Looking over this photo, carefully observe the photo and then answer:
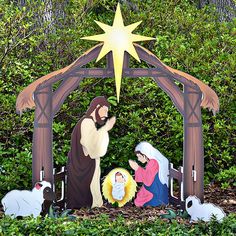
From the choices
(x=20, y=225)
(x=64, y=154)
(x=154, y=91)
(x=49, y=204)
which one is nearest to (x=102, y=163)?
(x=64, y=154)

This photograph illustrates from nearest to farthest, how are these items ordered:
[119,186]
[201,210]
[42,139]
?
[201,210] → [42,139] → [119,186]

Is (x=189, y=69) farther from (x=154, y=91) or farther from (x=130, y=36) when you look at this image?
(x=130, y=36)

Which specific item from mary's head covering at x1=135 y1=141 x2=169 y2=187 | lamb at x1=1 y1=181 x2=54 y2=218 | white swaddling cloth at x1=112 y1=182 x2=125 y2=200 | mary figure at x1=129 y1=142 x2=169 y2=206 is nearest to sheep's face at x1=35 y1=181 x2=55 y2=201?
lamb at x1=1 y1=181 x2=54 y2=218

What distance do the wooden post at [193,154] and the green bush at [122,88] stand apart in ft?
3.90

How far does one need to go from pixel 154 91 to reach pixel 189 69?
0.58m

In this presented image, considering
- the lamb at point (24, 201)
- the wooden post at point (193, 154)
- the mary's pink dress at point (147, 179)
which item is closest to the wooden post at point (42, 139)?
the lamb at point (24, 201)

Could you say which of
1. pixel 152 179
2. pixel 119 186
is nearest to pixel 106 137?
pixel 119 186

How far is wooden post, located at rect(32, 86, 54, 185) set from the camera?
6574 millimetres

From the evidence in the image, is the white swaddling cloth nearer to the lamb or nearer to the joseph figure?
the joseph figure

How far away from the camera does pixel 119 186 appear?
6.86m

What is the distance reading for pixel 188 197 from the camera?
659 cm

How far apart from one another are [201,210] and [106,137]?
1247 mm

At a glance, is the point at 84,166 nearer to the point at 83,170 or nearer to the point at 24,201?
the point at 83,170

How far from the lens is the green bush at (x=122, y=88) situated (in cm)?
795
